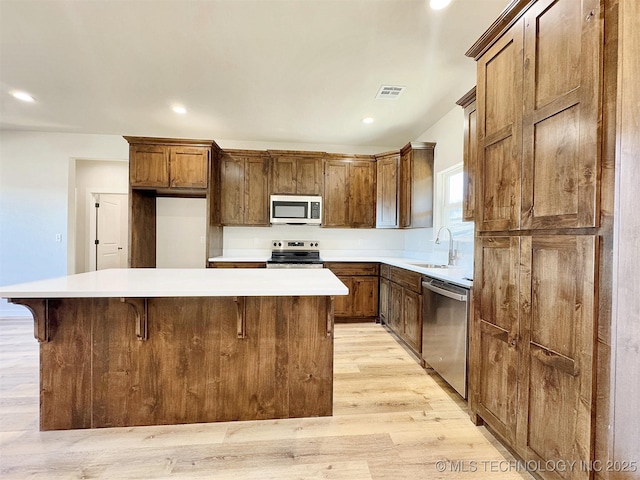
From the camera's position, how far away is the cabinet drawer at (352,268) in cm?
405

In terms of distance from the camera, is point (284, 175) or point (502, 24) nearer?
point (502, 24)

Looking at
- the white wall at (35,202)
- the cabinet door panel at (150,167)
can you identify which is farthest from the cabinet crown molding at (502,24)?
the white wall at (35,202)

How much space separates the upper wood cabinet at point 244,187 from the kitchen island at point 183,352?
238 centimetres

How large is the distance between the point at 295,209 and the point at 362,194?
3.50 feet

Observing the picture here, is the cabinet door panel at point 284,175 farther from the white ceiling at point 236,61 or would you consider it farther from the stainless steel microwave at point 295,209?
the white ceiling at point 236,61

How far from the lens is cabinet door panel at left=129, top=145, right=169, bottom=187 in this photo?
3.82 metres

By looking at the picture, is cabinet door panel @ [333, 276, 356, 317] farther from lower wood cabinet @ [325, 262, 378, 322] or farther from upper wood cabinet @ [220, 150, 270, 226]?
upper wood cabinet @ [220, 150, 270, 226]

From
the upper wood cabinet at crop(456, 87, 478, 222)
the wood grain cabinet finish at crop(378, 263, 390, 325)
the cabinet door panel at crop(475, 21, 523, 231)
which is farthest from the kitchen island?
the wood grain cabinet finish at crop(378, 263, 390, 325)

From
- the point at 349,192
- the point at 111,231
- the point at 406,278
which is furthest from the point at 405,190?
the point at 111,231

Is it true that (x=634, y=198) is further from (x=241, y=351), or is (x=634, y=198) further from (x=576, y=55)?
(x=241, y=351)

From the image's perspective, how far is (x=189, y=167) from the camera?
388cm

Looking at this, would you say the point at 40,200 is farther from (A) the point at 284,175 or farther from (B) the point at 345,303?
(B) the point at 345,303

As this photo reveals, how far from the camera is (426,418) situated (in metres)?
1.93

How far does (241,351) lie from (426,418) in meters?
1.31
